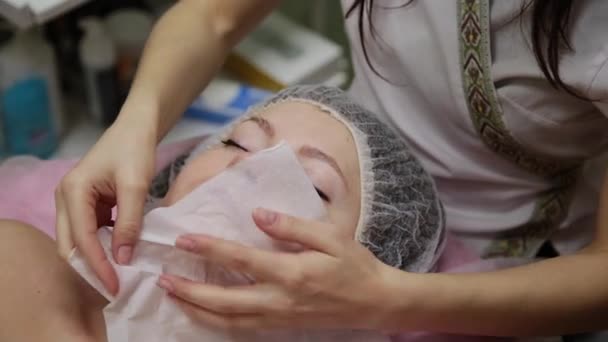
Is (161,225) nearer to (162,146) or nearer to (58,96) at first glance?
(162,146)

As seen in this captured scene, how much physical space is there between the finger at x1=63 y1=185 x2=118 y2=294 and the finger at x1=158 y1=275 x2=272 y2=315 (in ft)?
0.25

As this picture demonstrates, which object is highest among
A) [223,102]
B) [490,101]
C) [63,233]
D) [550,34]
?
[550,34]

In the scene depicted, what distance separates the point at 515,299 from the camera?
2.69ft

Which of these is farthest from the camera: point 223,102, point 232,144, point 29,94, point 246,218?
point 223,102

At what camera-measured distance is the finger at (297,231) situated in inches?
28.6

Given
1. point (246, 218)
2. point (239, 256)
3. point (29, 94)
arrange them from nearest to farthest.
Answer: point (239, 256) → point (246, 218) → point (29, 94)

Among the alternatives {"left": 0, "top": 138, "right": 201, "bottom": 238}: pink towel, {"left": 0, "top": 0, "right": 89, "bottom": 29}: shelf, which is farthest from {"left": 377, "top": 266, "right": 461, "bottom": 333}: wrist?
{"left": 0, "top": 0, "right": 89, "bottom": 29}: shelf

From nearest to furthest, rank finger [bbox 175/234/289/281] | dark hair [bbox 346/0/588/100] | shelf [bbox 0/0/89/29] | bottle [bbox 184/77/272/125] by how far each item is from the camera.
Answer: finger [bbox 175/234/289/281] → dark hair [bbox 346/0/588/100] → shelf [bbox 0/0/89/29] → bottle [bbox 184/77/272/125]

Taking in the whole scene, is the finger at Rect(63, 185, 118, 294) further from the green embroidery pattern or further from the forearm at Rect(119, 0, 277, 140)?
the green embroidery pattern

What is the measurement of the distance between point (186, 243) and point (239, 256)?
0.18ft

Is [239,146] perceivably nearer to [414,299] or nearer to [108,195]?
[108,195]

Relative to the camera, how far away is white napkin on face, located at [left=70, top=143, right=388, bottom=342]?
0.80 metres

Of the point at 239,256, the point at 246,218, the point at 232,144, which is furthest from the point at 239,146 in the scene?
the point at 239,256

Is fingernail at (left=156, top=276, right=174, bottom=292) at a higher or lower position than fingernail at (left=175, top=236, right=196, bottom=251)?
lower
